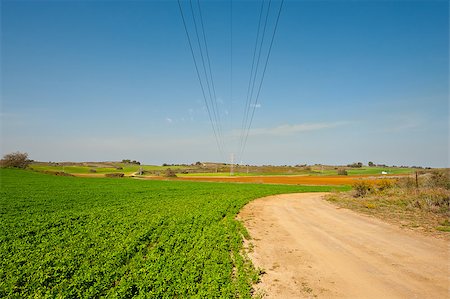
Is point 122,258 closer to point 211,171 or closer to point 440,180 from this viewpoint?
point 440,180

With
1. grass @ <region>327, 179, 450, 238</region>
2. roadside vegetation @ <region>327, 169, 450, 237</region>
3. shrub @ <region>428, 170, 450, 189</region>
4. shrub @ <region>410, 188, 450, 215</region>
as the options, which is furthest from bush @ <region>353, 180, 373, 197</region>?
shrub @ <region>410, 188, 450, 215</region>

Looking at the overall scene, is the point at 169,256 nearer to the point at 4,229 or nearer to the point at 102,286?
the point at 102,286

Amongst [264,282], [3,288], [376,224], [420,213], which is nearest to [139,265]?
[3,288]

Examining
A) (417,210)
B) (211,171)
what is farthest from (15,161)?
(417,210)

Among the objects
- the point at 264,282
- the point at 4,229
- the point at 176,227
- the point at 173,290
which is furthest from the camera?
the point at 176,227

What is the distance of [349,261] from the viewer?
10.5 meters

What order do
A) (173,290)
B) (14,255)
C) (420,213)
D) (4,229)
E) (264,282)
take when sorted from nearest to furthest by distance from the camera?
(173,290) < (264,282) < (14,255) < (4,229) < (420,213)

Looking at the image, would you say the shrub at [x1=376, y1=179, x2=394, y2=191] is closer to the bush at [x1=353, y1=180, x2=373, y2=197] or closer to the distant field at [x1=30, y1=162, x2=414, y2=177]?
the bush at [x1=353, y1=180, x2=373, y2=197]

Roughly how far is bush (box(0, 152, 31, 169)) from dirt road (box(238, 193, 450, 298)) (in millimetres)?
102904

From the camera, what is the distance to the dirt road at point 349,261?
7.96 metres

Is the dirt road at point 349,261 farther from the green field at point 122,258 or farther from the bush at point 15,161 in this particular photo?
the bush at point 15,161

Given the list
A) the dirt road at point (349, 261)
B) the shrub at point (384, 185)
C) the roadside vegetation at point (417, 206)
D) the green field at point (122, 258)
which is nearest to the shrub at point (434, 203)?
the roadside vegetation at point (417, 206)

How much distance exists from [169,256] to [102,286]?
10.4ft

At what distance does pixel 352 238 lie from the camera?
1391 centimetres
